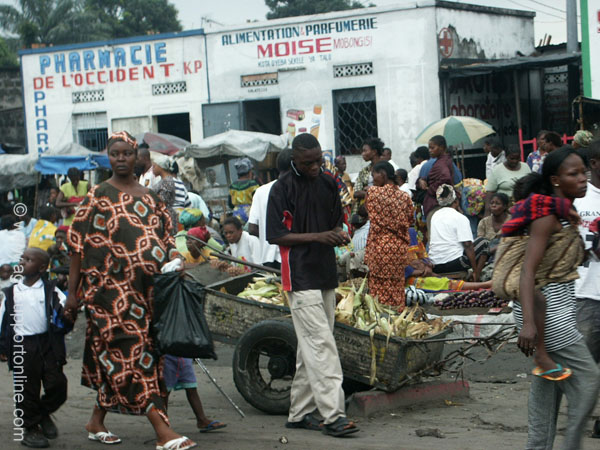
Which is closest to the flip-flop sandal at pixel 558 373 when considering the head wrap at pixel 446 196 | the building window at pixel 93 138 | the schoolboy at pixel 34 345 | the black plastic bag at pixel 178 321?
the black plastic bag at pixel 178 321

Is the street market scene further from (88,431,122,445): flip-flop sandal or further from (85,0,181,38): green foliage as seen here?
(85,0,181,38): green foliage

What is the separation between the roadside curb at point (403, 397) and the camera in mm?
6148

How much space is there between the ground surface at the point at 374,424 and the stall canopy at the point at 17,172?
12083 millimetres

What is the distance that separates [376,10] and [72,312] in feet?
49.7

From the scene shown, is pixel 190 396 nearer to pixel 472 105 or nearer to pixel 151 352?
pixel 151 352

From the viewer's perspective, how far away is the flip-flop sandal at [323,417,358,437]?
5.51 metres

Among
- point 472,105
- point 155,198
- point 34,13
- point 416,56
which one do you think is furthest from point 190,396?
point 34,13

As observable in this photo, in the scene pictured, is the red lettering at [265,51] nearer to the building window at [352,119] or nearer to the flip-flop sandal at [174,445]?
the building window at [352,119]

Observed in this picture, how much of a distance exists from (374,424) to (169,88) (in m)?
17.3

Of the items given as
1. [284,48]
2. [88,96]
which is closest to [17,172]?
[88,96]

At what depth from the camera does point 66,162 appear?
1802 centimetres

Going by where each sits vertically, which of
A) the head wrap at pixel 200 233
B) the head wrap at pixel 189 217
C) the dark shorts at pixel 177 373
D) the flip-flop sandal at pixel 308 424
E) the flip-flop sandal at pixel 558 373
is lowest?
the flip-flop sandal at pixel 308 424

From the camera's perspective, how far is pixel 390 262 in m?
8.15

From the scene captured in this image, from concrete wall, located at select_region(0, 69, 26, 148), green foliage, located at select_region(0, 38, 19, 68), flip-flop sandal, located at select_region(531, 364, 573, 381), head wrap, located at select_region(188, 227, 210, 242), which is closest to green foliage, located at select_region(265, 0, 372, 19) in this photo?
green foliage, located at select_region(0, 38, 19, 68)
